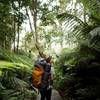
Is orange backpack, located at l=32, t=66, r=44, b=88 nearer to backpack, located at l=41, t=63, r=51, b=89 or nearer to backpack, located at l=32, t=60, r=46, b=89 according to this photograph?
backpack, located at l=32, t=60, r=46, b=89

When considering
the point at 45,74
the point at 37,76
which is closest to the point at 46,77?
the point at 45,74

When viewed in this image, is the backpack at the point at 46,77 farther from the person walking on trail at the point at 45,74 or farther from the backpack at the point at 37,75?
the backpack at the point at 37,75

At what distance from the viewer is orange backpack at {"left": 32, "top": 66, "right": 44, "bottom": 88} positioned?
18.6 ft

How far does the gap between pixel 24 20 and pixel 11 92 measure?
6535mm

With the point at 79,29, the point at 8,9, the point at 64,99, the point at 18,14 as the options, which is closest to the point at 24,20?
the point at 18,14

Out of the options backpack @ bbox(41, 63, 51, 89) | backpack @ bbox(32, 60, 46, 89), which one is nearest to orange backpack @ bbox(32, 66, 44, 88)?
backpack @ bbox(32, 60, 46, 89)

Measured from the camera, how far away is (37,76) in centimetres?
566

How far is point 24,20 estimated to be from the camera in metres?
12.0

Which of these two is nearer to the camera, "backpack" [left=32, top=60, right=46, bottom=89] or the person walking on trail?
"backpack" [left=32, top=60, right=46, bottom=89]

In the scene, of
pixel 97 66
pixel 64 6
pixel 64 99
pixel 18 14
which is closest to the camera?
pixel 97 66

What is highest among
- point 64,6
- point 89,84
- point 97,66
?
point 64,6

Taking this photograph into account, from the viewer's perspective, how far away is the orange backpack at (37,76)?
566 cm

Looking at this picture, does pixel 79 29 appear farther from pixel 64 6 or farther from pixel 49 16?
pixel 64 6

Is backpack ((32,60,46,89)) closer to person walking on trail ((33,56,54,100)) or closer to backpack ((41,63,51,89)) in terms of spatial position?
person walking on trail ((33,56,54,100))
